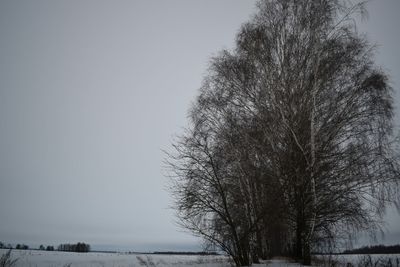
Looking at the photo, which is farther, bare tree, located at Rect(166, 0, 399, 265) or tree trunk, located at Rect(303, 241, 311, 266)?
bare tree, located at Rect(166, 0, 399, 265)

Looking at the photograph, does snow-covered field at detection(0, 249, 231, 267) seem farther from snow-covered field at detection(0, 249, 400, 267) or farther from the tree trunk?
the tree trunk

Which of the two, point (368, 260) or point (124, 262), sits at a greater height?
point (368, 260)

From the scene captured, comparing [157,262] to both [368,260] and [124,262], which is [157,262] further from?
[368,260]

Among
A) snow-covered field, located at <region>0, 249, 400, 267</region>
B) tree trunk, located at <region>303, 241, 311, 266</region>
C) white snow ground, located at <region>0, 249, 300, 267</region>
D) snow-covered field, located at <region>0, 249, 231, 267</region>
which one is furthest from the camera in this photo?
snow-covered field, located at <region>0, 249, 231, 267</region>

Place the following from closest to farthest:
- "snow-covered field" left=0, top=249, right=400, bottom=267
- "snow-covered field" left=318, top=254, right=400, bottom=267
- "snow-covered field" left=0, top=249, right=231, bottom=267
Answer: "snow-covered field" left=318, top=254, right=400, bottom=267
"snow-covered field" left=0, top=249, right=400, bottom=267
"snow-covered field" left=0, top=249, right=231, bottom=267

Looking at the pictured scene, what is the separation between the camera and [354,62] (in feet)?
28.9

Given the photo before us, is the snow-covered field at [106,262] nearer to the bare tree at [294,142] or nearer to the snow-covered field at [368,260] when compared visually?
the bare tree at [294,142]

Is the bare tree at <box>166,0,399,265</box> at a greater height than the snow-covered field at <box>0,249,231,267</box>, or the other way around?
the bare tree at <box>166,0,399,265</box>

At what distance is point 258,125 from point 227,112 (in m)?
1.52

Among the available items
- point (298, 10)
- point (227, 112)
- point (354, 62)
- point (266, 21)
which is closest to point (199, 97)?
point (227, 112)

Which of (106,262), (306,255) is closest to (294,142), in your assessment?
(306,255)

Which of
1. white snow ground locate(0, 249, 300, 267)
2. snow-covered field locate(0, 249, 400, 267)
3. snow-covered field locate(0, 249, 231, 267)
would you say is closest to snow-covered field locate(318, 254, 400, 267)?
snow-covered field locate(0, 249, 400, 267)

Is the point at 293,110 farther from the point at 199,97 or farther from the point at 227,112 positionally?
the point at 199,97

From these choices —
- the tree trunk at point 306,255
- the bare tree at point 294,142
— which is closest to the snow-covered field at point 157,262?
the tree trunk at point 306,255
